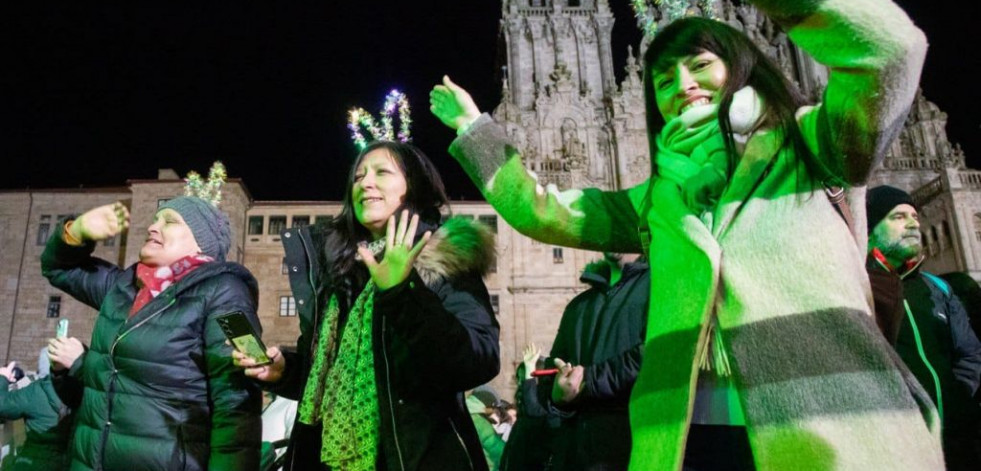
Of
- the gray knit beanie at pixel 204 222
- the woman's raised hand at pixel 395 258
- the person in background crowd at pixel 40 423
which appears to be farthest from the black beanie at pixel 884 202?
the person in background crowd at pixel 40 423

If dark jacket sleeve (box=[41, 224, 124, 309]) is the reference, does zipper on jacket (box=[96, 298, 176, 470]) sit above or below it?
below

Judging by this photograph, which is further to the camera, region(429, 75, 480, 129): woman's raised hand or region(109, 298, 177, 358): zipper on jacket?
region(109, 298, 177, 358): zipper on jacket

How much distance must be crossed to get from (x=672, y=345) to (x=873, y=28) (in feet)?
3.13

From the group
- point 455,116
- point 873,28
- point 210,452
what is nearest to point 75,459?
point 210,452

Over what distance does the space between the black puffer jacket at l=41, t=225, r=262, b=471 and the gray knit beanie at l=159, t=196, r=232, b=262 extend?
1.11 feet

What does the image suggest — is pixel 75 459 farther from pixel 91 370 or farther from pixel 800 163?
pixel 800 163

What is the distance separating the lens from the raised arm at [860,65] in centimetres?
147

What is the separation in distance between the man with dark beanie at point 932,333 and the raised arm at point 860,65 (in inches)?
84.8

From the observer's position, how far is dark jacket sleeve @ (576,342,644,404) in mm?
3402

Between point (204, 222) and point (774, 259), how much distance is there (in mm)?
3459

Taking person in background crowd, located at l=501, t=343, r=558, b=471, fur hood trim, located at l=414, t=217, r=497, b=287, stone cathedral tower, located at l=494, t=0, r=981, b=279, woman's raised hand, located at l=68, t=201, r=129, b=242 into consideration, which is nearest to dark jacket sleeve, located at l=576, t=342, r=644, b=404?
person in background crowd, located at l=501, t=343, r=558, b=471

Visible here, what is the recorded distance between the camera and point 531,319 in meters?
33.5

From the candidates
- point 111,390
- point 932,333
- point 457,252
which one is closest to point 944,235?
point 932,333

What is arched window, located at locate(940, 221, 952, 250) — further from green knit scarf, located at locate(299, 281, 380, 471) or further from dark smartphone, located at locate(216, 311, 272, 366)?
dark smartphone, located at locate(216, 311, 272, 366)
